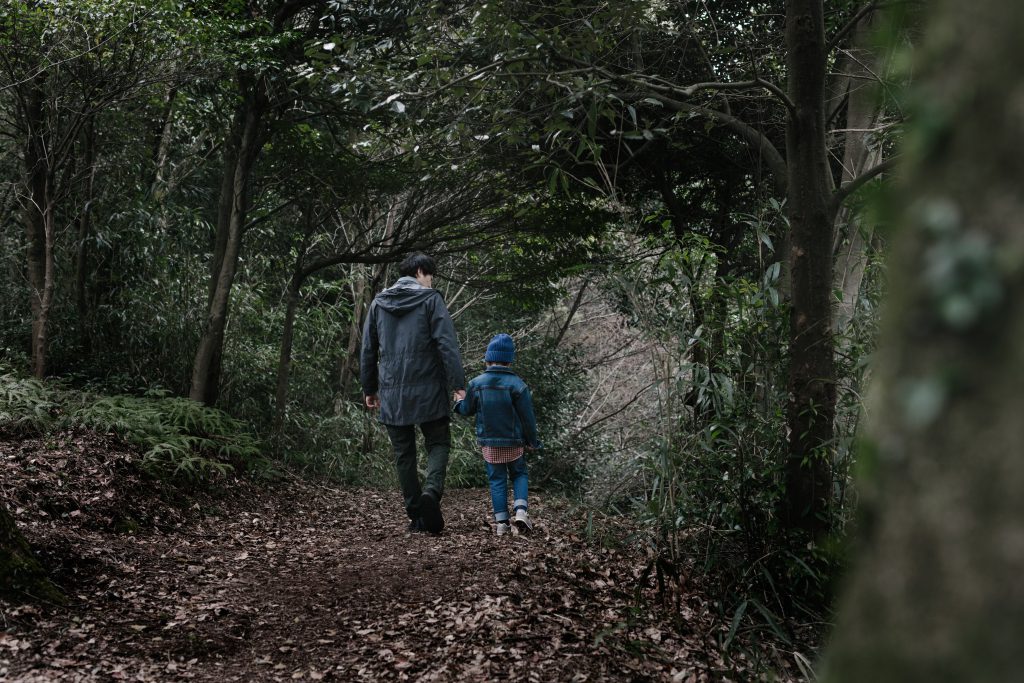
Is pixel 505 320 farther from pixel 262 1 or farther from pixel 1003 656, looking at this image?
pixel 1003 656

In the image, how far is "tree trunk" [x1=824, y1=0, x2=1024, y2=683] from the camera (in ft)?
2.33

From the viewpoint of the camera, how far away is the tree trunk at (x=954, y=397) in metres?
0.71

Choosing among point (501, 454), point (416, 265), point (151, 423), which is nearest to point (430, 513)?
point (501, 454)

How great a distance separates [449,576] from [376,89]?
3662mm

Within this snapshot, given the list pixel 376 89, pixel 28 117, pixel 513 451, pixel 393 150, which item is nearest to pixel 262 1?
pixel 393 150

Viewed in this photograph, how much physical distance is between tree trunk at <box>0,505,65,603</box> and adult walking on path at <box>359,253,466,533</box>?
2.50 metres

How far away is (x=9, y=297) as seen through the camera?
9539 mm

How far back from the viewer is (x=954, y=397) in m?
0.74

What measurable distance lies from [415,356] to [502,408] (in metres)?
0.82

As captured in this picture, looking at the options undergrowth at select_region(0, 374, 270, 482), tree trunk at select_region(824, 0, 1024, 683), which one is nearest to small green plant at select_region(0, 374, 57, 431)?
undergrowth at select_region(0, 374, 270, 482)

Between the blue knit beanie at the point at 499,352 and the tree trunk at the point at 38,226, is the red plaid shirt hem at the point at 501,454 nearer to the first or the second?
the blue knit beanie at the point at 499,352

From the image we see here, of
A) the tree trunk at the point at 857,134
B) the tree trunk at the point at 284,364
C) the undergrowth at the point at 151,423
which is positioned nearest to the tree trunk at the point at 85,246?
the undergrowth at the point at 151,423

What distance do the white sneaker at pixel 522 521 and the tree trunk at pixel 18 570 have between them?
128 inches

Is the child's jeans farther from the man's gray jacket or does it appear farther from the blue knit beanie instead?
the blue knit beanie
